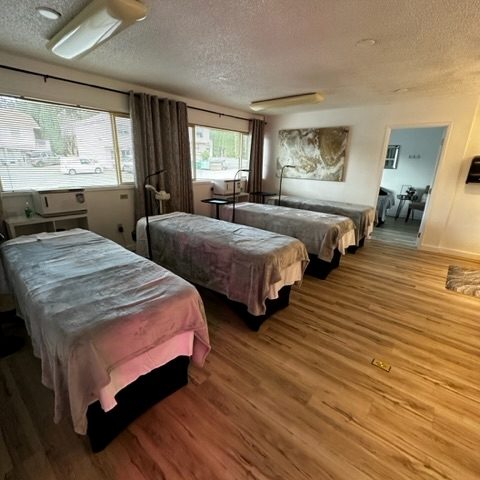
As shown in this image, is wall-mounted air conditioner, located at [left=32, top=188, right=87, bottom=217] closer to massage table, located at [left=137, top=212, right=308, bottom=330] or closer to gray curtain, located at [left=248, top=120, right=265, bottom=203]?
massage table, located at [left=137, top=212, right=308, bottom=330]

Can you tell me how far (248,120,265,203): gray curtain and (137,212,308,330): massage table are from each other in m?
3.11

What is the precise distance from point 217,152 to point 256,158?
104 cm

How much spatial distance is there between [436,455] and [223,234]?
2104 millimetres

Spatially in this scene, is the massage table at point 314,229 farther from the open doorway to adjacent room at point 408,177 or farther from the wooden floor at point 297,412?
the open doorway to adjacent room at point 408,177

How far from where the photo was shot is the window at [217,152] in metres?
4.62

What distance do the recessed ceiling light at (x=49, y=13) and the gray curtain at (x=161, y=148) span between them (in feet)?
5.24

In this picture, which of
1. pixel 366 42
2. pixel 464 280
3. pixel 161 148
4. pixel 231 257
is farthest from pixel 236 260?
pixel 464 280

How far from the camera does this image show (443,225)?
13.5 ft

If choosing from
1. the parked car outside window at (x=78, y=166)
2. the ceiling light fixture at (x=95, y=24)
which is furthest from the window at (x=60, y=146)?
the ceiling light fixture at (x=95, y=24)

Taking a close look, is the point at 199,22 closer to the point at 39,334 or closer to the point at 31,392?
the point at 39,334

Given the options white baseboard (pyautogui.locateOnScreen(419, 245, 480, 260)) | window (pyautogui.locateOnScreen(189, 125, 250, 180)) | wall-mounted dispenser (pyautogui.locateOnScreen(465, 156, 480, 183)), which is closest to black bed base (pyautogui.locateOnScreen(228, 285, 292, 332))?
window (pyautogui.locateOnScreen(189, 125, 250, 180))

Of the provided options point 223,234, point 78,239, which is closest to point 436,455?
point 223,234

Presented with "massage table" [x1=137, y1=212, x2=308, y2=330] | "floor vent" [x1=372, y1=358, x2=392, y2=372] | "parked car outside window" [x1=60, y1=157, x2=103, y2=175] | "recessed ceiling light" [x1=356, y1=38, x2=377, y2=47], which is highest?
"recessed ceiling light" [x1=356, y1=38, x2=377, y2=47]

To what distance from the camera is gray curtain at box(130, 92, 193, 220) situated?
11.5 ft
